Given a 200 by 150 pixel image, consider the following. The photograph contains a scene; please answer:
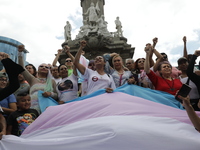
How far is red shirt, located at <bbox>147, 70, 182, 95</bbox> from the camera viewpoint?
409 cm

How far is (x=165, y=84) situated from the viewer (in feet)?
13.6

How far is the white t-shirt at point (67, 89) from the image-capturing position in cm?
444

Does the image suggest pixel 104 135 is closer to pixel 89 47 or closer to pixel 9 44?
pixel 89 47

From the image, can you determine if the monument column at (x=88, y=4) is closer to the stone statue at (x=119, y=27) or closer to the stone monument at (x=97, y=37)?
the stone monument at (x=97, y=37)

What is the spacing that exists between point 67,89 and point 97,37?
10.8 meters

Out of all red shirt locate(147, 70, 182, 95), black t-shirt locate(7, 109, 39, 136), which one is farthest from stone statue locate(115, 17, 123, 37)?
black t-shirt locate(7, 109, 39, 136)

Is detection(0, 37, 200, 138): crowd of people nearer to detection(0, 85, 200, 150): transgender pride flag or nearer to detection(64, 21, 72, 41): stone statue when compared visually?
detection(0, 85, 200, 150): transgender pride flag

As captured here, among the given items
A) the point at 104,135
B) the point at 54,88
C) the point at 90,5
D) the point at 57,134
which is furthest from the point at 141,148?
the point at 90,5

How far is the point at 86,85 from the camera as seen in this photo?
4461 millimetres

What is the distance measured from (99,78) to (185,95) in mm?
2079

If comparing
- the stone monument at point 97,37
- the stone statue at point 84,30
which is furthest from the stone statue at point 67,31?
the stone statue at point 84,30

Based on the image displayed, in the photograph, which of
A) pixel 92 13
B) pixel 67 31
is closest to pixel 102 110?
pixel 92 13

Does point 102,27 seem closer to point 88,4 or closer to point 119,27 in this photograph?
point 119,27

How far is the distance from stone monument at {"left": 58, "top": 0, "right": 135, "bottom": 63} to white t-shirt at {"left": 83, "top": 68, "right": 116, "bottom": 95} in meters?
10.3
